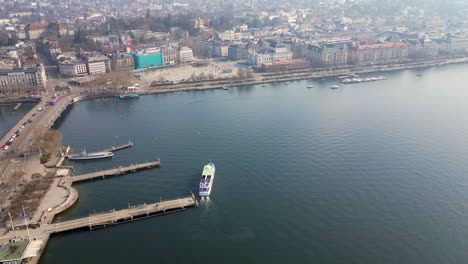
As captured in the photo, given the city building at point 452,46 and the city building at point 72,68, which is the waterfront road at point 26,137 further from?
the city building at point 452,46

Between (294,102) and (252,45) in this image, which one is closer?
(294,102)

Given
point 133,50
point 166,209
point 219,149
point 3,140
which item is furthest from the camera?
point 133,50

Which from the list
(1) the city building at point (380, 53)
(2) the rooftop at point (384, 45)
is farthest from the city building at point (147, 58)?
(2) the rooftop at point (384, 45)

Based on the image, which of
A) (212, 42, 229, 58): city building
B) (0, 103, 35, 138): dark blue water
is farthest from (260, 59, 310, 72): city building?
(0, 103, 35, 138): dark blue water

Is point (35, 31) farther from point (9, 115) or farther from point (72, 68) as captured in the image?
point (9, 115)

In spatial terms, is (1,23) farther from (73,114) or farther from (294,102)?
(294,102)

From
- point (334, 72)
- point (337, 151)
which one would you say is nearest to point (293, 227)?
point (337, 151)

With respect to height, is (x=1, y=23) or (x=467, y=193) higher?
(x=1, y=23)
